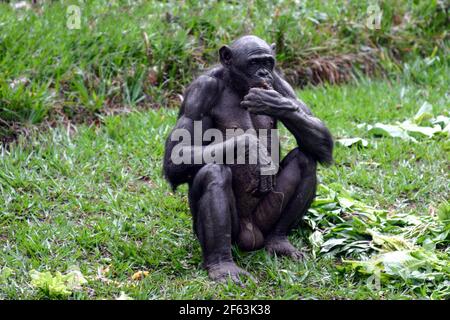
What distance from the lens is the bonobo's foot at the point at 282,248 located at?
16.8 ft

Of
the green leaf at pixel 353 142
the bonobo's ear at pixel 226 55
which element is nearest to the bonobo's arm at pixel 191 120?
the bonobo's ear at pixel 226 55

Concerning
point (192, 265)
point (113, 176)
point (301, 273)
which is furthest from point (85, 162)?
point (301, 273)

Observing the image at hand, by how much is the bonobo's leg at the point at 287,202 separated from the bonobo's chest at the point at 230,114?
1.17ft

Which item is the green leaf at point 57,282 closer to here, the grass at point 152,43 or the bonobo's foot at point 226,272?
the bonobo's foot at point 226,272

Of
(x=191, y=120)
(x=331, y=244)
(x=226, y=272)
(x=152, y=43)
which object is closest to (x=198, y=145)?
(x=191, y=120)

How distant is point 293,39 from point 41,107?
278cm

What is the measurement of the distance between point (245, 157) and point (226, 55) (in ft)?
2.10

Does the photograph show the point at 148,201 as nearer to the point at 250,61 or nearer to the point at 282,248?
the point at 282,248

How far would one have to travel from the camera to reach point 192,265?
5.07 m

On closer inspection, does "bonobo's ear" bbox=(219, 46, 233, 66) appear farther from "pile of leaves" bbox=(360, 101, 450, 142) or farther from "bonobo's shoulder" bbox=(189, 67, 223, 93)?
"pile of leaves" bbox=(360, 101, 450, 142)

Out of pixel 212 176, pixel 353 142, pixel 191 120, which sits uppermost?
pixel 191 120

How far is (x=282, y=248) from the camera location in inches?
203
